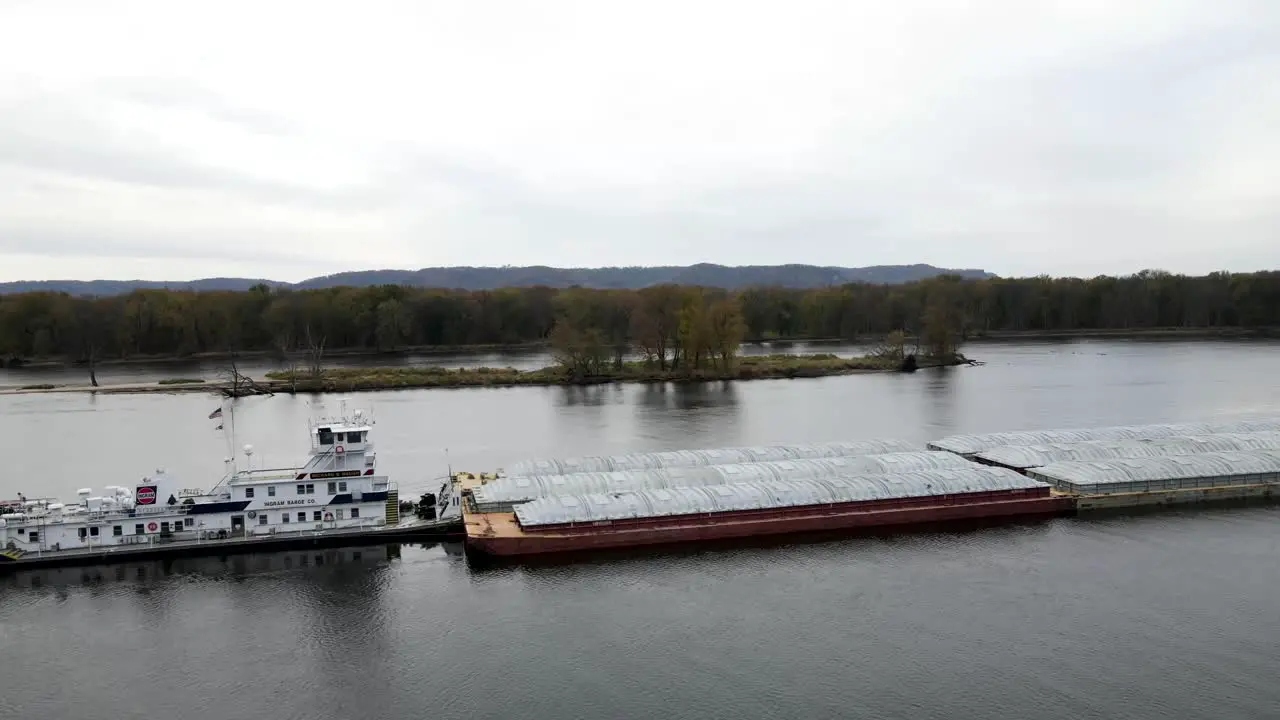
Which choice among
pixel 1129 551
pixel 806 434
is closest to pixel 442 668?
pixel 1129 551

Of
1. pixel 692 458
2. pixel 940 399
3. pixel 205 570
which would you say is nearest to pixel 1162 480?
pixel 692 458

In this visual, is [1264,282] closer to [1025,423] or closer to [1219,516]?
[1025,423]

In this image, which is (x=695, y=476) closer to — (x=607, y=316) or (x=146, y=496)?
(x=146, y=496)

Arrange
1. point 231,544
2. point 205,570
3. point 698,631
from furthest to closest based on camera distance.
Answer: point 231,544
point 205,570
point 698,631

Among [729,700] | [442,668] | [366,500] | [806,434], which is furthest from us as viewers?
[806,434]

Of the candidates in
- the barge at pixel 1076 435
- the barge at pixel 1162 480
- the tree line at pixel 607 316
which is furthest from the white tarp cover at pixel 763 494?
the tree line at pixel 607 316

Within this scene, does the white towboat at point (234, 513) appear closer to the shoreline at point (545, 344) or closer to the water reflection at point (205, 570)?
the water reflection at point (205, 570)
